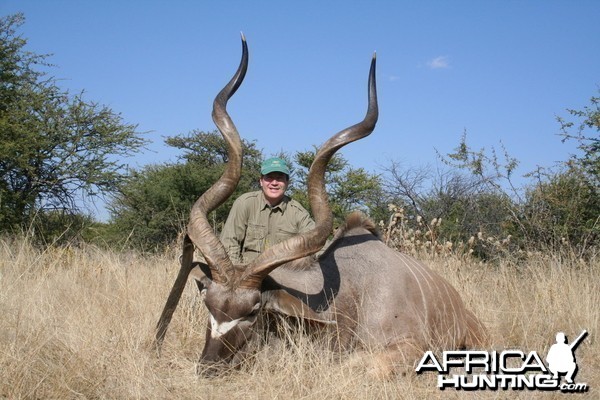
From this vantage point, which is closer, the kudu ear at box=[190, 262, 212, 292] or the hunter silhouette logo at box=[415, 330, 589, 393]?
the hunter silhouette logo at box=[415, 330, 589, 393]

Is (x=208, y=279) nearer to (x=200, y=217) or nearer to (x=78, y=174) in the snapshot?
(x=200, y=217)

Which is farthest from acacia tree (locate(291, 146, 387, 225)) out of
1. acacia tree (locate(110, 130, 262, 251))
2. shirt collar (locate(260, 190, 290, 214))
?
shirt collar (locate(260, 190, 290, 214))

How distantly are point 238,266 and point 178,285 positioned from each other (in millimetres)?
527

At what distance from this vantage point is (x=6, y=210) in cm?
A: 907

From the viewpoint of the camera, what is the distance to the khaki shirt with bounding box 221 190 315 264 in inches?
196

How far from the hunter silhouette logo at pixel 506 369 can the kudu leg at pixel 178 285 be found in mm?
1494

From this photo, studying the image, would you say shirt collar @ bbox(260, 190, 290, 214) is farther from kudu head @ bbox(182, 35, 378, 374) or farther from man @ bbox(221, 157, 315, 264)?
kudu head @ bbox(182, 35, 378, 374)

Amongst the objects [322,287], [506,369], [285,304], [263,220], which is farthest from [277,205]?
[506,369]

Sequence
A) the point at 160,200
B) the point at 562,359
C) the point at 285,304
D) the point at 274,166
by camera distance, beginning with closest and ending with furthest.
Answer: the point at 285,304 → the point at 562,359 → the point at 274,166 → the point at 160,200

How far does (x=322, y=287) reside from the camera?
3.83 m

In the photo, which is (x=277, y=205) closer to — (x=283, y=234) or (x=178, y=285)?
(x=283, y=234)

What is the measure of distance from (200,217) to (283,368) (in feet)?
3.32

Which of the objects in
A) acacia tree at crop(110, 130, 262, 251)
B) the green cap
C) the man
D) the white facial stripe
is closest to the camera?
→ the white facial stripe

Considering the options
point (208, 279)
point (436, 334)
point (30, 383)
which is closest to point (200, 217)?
point (208, 279)
